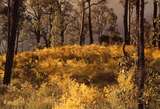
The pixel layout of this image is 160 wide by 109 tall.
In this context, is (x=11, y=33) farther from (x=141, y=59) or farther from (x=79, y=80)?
(x=141, y=59)

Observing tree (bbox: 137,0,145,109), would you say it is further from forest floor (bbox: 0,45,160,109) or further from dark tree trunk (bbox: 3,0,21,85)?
dark tree trunk (bbox: 3,0,21,85)

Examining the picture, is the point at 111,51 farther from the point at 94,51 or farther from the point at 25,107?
the point at 25,107

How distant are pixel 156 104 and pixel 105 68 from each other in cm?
1098

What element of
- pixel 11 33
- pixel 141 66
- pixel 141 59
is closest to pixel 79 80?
pixel 11 33

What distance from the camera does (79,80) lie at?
1024 inches

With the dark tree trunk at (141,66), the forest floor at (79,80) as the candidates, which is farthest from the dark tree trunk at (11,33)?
the dark tree trunk at (141,66)

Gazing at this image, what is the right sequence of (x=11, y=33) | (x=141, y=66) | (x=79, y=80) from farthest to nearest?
(x=79, y=80), (x=11, y=33), (x=141, y=66)

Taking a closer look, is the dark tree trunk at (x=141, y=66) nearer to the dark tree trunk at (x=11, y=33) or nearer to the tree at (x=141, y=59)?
the tree at (x=141, y=59)

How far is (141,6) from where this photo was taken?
638 inches

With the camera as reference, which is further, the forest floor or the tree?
the forest floor

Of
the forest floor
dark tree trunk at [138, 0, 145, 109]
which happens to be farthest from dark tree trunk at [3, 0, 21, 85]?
dark tree trunk at [138, 0, 145, 109]

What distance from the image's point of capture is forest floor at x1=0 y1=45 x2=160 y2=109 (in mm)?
16625

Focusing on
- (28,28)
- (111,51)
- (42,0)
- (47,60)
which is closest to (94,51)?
(111,51)

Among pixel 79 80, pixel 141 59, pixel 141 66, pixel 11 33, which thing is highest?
pixel 11 33
